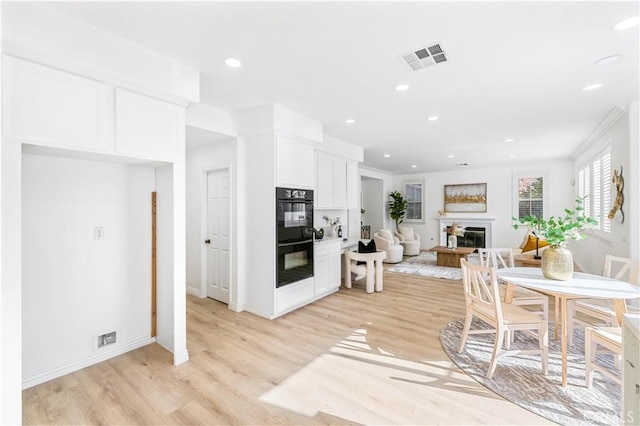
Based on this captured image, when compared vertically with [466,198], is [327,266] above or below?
below

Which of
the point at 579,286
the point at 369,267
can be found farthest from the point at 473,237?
the point at 579,286

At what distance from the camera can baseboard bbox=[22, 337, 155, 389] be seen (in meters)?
2.33

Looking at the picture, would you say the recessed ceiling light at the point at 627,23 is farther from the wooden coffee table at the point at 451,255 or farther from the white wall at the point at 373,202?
the white wall at the point at 373,202

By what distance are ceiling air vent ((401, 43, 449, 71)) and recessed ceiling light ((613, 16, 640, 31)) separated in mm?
1138

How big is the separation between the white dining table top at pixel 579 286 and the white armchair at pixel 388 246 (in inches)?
177

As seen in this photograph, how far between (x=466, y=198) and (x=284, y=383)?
8.91 m

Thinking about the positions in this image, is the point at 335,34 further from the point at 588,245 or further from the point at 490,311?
the point at 588,245

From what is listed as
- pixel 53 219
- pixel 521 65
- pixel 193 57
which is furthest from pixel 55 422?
pixel 521 65

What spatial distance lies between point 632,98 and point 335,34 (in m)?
3.88

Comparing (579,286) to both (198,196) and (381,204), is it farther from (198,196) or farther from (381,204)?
(381,204)

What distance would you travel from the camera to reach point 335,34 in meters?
2.18

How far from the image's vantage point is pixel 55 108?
6.51 feet

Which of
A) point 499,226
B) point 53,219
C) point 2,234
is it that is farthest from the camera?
point 499,226

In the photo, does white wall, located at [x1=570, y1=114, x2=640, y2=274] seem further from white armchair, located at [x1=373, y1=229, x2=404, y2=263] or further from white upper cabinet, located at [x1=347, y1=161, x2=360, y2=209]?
white upper cabinet, located at [x1=347, y1=161, x2=360, y2=209]
